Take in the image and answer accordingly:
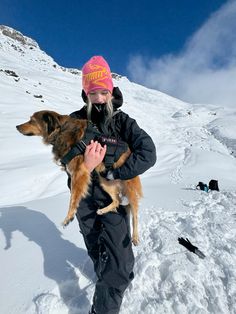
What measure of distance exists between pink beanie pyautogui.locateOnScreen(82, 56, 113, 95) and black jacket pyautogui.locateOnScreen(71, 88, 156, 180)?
189 millimetres

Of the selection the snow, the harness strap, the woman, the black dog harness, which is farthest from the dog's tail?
the snow

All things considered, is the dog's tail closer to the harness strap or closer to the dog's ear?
the harness strap

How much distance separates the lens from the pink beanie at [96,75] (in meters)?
2.82

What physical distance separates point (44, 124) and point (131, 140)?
1.14m

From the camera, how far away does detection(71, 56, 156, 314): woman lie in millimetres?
2576

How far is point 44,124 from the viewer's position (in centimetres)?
329

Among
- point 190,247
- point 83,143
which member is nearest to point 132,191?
point 83,143

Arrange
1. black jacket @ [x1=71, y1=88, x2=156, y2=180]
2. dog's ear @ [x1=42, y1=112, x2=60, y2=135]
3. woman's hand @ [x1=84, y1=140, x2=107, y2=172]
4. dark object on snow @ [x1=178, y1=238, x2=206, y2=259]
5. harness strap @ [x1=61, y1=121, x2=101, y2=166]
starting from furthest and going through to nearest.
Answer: dark object on snow @ [x1=178, y1=238, x2=206, y2=259] → dog's ear @ [x1=42, y1=112, x2=60, y2=135] → harness strap @ [x1=61, y1=121, x2=101, y2=166] → woman's hand @ [x1=84, y1=140, x2=107, y2=172] → black jacket @ [x1=71, y1=88, x2=156, y2=180]

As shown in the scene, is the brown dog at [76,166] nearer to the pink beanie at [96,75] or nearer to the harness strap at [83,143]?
the harness strap at [83,143]

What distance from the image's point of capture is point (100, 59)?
300 cm

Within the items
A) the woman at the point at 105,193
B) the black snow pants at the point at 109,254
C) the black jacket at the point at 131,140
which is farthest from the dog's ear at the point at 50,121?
the black snow pants at the point at 109,254

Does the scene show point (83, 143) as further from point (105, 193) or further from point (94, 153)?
point (105, 193)

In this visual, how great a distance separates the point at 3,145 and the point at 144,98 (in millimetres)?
33779

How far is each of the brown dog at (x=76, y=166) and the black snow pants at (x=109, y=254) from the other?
0.13 meters
